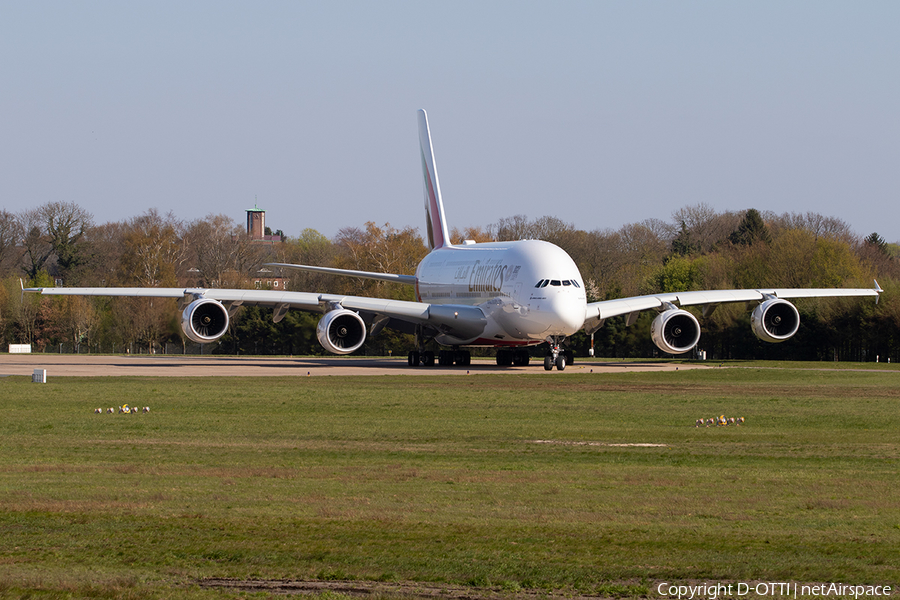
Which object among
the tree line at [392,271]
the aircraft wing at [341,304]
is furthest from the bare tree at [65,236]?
the aircraft wing at [341,304]

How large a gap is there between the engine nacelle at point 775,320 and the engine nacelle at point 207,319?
2143 cm

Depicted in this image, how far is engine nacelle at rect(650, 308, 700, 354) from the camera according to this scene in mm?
43625

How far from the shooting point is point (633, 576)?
8.48 metres

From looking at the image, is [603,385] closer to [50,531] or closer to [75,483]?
[75,483]

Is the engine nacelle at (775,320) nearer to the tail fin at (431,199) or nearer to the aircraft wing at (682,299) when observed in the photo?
the aircraft wing at (682,299)

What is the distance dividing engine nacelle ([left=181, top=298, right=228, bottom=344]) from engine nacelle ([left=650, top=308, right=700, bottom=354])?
1693 cm

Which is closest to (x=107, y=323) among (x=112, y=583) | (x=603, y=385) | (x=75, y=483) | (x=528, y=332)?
(x=528, y=332)

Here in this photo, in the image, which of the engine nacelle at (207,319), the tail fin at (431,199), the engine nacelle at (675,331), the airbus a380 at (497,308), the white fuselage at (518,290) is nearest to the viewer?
the white fuselage at (518,290)

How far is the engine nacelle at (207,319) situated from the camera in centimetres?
4431

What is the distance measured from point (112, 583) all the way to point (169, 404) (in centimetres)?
1787

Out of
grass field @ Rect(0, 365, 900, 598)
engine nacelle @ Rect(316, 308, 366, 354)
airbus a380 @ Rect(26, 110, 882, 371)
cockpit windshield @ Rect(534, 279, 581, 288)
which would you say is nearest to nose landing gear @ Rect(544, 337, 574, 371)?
airbus a380 @ Rect(26, 110, 882, 371)

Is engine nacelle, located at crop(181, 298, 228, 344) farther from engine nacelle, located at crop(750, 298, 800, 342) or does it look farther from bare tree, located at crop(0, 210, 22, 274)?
bare tree, located at crop(0, 210, 22, 274)

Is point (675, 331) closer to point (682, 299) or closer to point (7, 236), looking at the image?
point (682, 299)

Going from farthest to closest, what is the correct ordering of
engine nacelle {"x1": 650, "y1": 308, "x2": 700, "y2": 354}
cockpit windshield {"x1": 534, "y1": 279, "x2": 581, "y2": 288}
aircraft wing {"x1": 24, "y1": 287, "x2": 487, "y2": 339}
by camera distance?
aircraft wing {"x1": 24, "y1": 287, "x2": 487, "y2": 339} → engine nacelle {"x1": 650, "y1": 308, "x2": 700, "y2": 354} → cockpit windshield {"x1": 534, "y1": 279, "x2": 581, "y2": 288}
